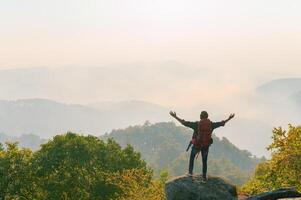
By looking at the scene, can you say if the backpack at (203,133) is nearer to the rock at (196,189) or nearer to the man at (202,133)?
the man at (202,133)

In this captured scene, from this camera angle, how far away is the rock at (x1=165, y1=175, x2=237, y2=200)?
23.8m

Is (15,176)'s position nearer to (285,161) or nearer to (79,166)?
(79,166)

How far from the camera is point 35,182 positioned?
159 ft

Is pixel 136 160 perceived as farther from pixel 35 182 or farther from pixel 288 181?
pixel 288 181

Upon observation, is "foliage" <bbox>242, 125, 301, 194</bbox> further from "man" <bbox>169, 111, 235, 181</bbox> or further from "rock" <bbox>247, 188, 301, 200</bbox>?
"man" <bbox>169, 111, 235, 181</bbox>

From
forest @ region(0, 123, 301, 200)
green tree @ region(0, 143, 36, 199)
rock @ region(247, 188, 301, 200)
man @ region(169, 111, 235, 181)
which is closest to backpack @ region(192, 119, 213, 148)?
man @ region(169, 111, 235, 181)

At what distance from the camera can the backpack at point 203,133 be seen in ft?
77.4

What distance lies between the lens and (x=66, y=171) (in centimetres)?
5009

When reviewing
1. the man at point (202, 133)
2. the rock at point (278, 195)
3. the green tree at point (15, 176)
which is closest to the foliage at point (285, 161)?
the rock at point (278, 195)

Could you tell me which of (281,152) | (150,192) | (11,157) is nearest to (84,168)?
(11,157)

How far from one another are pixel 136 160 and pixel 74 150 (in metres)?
7.78

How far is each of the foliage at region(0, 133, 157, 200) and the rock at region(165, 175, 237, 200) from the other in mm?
19287

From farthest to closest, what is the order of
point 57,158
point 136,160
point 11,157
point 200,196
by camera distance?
1. point 136,160
2. point 57,158
3. point 11,157
4. point 200,196

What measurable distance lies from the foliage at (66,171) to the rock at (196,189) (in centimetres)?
1929
